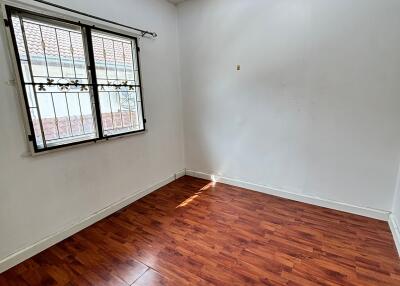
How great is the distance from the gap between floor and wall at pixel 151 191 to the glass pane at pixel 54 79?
35.3 inches

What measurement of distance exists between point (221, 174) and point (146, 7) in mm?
2549

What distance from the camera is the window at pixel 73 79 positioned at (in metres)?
1.77

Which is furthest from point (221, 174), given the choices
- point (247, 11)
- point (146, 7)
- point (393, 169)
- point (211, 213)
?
point (146, 7)

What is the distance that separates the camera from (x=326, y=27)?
2.24 m

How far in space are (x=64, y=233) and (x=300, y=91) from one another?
298cm

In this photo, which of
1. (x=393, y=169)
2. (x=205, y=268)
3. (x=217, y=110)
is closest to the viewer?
(x=205, y=268)

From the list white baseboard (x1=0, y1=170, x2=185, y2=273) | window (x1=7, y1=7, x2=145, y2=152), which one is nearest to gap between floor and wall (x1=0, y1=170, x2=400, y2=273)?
white baseboard (x1=0, y1=170, x2=185, y2=273)

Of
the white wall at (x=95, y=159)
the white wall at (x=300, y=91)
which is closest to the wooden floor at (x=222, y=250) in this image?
the white wall at (x=95, y=159)

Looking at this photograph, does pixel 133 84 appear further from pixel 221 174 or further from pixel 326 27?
pixel 326 27

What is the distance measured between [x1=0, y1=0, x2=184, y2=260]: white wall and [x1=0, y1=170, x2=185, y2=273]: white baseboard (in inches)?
1.9

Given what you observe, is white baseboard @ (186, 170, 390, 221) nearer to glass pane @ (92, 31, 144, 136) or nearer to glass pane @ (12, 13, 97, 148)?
glass pane @ (92, 31, 144, 136)

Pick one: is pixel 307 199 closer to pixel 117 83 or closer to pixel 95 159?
pixel 95 159

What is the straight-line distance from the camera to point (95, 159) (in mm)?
2330

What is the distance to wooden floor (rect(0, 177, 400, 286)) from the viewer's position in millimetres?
1633
